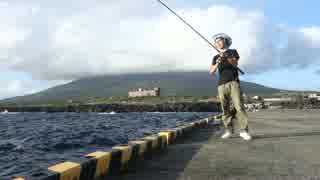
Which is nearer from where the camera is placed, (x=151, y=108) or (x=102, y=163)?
(x=102, y=163)

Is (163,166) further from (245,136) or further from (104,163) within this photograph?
(245,136)

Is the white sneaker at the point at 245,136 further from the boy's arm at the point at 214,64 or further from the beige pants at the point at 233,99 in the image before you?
the boy's arm at the point at 214,64

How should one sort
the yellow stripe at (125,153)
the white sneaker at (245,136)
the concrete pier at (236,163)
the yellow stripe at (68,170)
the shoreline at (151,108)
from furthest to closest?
the shoreline at (151,108) < the white sneaker at (245,136) < the yellow stripe at (125,153) < the concrete pier at (236,163) < the yellow stripe at (68,170)

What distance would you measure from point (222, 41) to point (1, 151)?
12.4 metres

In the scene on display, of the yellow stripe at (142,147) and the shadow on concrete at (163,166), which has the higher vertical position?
the yellow stripe at (142,147)

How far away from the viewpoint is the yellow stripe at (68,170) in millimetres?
6156

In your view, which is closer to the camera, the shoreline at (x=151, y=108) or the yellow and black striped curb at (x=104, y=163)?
the yellow and black striped curb at (x=104, y=163)

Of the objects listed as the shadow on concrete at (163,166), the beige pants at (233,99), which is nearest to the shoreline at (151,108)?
the beige pants at (233,99)

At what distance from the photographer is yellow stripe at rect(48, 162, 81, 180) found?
20.2 feet

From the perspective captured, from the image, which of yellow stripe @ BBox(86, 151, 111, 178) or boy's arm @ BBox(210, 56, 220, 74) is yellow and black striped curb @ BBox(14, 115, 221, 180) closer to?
yellow stripe @ BBox(86, 151, 111, 178)

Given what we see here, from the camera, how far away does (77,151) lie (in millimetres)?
19047

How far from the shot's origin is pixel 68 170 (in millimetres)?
6281

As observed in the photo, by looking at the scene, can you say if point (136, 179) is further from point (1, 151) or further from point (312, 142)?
point (1, 151)

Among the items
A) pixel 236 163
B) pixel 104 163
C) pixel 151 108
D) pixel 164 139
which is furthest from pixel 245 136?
pixel 151 108
